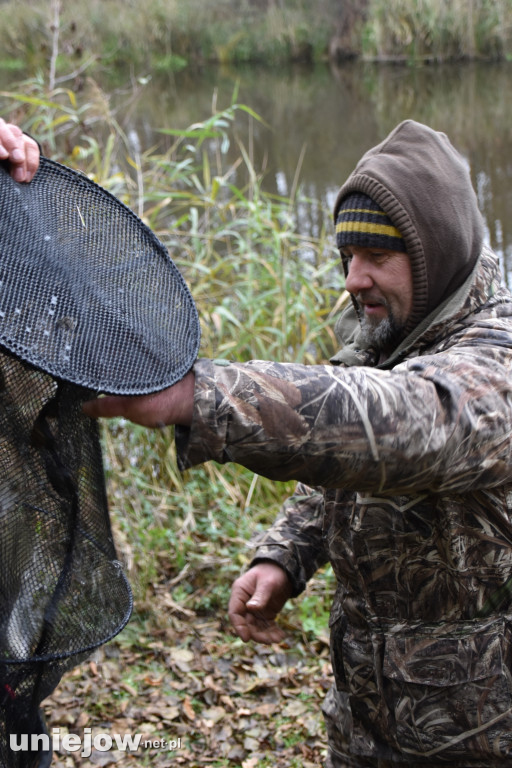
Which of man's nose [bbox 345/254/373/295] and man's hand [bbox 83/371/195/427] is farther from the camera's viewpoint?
man's nose [bbox 345/254/373/295]

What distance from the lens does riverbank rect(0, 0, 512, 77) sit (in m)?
18.1

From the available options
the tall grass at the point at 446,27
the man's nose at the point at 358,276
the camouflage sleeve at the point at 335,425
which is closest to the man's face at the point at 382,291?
the man's nose at the point at 358,276

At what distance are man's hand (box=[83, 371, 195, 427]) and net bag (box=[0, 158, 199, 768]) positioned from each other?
0.02 meters

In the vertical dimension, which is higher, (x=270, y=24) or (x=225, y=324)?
(x=270, y=24)

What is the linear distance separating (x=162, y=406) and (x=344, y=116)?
15036mm

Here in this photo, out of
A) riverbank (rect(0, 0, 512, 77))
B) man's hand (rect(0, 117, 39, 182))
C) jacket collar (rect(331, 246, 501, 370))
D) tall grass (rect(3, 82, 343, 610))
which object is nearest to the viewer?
man's hand (rect(0, 117, 39, 182))

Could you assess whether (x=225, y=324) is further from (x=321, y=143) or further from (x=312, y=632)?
(x=321, y=143)

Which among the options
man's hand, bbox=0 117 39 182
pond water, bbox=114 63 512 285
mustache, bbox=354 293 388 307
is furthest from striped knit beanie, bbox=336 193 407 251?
pond water, bbox=114 63 512 285

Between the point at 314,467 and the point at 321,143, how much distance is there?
12671 millimetres

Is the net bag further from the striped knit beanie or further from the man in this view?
the striped knit beanie

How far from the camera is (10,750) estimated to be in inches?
66.7

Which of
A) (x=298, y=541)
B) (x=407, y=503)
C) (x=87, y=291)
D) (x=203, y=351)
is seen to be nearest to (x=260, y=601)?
(x=298, y=541)

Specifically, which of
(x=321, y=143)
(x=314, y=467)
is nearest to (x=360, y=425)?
(x=314, y=467)

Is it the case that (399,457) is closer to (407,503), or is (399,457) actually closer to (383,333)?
(407,503)
